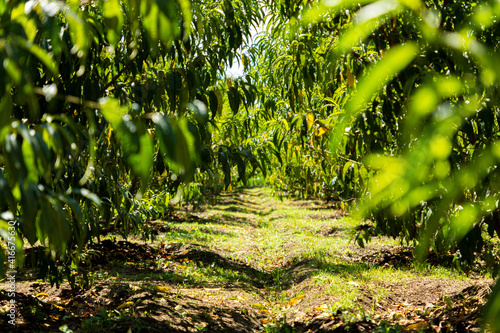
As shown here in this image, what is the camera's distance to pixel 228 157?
3035 mm

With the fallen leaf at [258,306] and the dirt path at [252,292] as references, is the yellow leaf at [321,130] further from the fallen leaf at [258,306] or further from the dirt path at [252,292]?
the fallen leaf at [258,306]

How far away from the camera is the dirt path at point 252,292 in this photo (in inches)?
140

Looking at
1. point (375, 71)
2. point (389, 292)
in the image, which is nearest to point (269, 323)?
point (389, 292)

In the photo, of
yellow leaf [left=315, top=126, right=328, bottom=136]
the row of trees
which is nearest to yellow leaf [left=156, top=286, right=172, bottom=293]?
the row of trees

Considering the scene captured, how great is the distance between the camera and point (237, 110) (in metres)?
3.33

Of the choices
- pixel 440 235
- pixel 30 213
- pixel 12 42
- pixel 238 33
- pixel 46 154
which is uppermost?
pixel 238 33

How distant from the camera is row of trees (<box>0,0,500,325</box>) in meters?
0.77

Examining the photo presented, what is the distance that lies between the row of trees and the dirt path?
1.54ft

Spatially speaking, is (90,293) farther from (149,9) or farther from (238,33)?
(149,9)

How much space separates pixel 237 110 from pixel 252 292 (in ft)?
8.59

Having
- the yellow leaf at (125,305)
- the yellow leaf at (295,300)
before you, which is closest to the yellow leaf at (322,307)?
the yellow leaf at (295,300)

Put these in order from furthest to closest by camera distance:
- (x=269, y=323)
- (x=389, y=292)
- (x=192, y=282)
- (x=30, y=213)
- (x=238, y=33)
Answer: (x=192, y=282), (x=389, y=292), (x=269, y=323), (x=238, y=33), (x=30, y=213)

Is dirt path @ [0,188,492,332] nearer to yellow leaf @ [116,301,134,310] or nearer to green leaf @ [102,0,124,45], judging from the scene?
yellow leaf @ [116,301,134,310]

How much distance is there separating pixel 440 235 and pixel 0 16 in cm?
295
